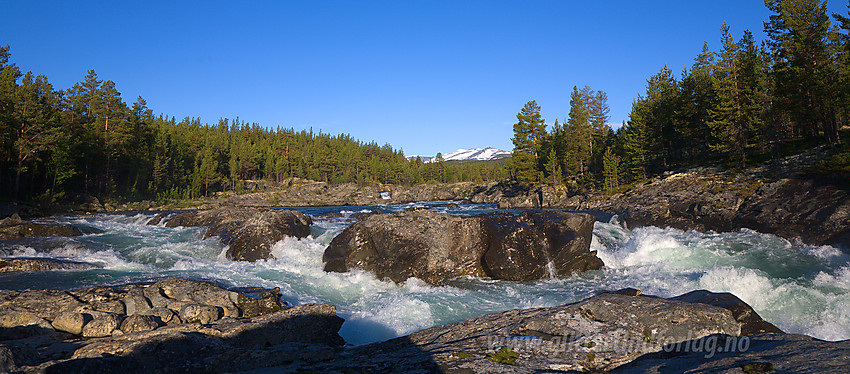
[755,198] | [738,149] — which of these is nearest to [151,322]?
[755,198]

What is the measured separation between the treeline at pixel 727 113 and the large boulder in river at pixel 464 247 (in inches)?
1417

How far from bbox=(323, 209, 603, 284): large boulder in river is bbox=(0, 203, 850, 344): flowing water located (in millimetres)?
643

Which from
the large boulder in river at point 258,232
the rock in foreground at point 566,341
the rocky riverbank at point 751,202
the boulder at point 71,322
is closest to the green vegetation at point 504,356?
the rock in foreground at point 566,341

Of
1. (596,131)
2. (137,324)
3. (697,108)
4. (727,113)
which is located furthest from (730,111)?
(137,324)

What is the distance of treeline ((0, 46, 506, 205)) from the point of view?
4756 cm

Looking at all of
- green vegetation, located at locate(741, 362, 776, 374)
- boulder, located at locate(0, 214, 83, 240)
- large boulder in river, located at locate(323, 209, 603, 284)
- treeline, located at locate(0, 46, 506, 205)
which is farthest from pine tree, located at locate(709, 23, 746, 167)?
treeline, located at locate(0, 46, 506, 205)

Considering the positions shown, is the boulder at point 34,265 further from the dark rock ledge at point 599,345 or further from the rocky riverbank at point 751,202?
the rocky riverbank at point 751,202

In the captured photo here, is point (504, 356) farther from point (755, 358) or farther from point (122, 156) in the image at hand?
point (122, 156)

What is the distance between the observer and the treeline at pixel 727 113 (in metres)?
38.0

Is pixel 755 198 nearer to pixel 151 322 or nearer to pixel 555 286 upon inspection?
pixel 555 286

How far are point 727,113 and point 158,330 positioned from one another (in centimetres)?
6267

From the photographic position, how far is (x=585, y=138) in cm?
8456

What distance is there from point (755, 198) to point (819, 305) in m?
22.0

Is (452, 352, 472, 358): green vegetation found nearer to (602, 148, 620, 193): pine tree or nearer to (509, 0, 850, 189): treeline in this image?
(509, 0, 850, 189): treeline
